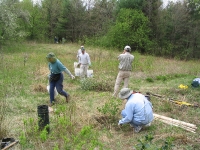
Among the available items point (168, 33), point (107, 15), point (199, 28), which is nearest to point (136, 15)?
point (168, 33)

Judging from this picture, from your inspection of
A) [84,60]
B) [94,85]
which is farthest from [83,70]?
[94,85]

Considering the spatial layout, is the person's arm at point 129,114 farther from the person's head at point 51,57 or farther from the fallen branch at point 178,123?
the person's head at point 51,57

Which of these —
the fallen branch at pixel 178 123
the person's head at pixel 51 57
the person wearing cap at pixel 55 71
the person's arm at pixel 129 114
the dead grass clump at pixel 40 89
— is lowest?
the fallen branch at pixel 178 123

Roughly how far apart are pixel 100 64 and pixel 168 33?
15512 millimetres

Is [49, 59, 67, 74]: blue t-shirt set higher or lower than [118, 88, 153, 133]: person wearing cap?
higher

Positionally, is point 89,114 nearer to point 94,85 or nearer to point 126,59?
point 126,59

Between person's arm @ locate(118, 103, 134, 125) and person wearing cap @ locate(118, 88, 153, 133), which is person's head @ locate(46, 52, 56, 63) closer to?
person wearing cap @ locate(118, 88, 153, 133)

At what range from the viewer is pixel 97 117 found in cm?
510

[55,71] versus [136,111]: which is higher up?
[55,71]

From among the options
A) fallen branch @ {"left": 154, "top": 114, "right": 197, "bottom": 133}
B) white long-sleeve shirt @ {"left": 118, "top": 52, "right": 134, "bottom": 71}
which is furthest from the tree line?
fallen branch @ {"left": 154, "top": 114, "right": 197, "bottom": 133}

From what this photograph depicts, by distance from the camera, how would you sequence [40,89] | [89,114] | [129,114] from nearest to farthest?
[129,114] → [89,114] → [40,89]

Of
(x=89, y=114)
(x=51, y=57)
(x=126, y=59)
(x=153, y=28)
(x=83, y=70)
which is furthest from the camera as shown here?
(x=153, y=28)

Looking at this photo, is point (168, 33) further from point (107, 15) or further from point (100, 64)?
point (100, 64)

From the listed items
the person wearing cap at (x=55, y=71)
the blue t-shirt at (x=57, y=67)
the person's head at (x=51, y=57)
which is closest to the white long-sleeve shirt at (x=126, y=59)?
the person wearing cap at (x=55, y=71)
